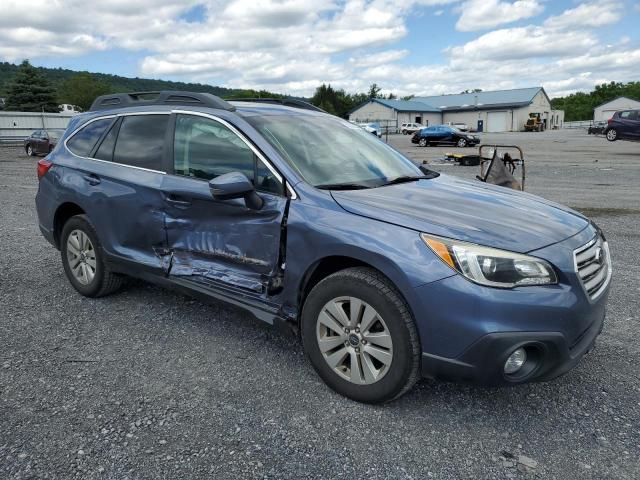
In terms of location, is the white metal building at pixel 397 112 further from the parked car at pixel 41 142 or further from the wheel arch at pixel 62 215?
the wheel arch at pixel 62 215

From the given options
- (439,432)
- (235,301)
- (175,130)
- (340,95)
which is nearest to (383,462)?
(439,432)

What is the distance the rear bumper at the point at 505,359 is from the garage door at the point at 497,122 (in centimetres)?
7912

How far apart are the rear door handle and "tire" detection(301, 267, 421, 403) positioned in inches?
94.1

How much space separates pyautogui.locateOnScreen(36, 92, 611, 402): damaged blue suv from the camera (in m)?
2.66

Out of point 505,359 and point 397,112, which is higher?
point 397,112

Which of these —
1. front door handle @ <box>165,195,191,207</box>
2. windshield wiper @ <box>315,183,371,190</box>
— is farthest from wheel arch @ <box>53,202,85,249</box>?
windshield wiper @ <box>315,183,371,190</box>

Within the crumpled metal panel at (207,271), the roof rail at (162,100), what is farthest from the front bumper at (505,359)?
the roof rail at (162,100)

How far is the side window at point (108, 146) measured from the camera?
4.57 m

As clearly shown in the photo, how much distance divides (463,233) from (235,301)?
160cm

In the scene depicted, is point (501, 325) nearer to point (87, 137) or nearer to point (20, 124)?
point (87, 137)

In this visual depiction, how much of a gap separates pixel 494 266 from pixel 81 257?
145 inches

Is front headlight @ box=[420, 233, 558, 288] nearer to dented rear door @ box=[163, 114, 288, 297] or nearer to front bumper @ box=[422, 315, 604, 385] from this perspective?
front bumper @ box=[422, 315, 604, 385]

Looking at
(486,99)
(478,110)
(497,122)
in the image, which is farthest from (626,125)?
(486,99)

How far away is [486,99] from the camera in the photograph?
269 feet
